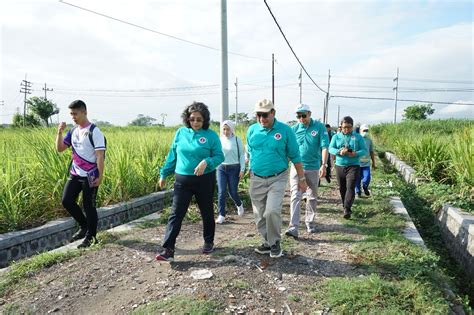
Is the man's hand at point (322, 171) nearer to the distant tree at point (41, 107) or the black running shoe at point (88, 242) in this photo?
the black running shoe at point (88, 242)

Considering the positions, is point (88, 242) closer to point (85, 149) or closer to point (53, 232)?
point (53, 232)

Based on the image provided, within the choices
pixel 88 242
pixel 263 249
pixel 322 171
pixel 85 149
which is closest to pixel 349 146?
pixel 322 171

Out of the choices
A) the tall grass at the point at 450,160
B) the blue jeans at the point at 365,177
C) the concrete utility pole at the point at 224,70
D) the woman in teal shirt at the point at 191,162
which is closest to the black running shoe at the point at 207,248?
the woman in teal shirt at the point at 191,162

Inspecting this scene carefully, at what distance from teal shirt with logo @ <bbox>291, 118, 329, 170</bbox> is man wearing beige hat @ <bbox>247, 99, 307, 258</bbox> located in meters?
1.00

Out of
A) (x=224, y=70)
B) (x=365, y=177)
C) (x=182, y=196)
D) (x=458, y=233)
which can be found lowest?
(x=458, y=233)

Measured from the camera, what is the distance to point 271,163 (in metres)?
3.97

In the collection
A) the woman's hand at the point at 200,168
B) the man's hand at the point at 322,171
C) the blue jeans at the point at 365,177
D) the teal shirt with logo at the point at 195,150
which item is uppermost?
the teal shirt with logo at the point at 195,150

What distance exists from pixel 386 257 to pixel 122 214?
13.1ft

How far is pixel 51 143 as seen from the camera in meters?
6.04

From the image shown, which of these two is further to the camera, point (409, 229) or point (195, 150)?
point (409, 229)

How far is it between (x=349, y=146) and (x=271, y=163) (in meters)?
2.18

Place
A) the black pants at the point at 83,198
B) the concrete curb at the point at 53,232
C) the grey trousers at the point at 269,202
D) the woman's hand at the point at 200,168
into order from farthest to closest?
1. the black pants at the point at 83,198
2. the concrete curb at the point at 53,232
3. the grey trousers at the point at 269,202
4. the woman's hand at the point at 200,168

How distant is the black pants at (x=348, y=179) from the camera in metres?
5.54

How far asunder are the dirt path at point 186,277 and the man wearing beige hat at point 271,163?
15.8 inches
